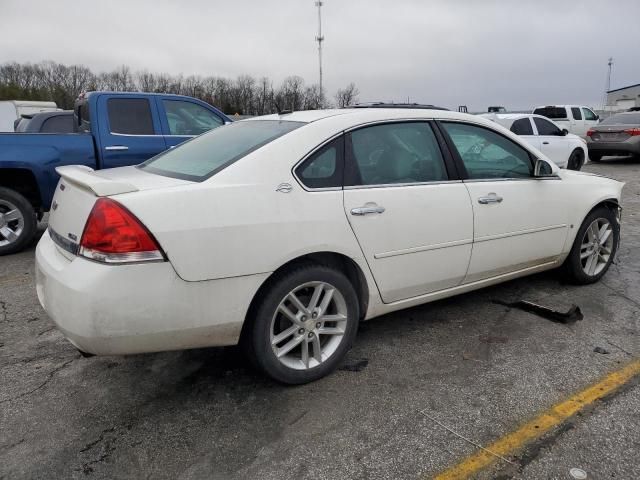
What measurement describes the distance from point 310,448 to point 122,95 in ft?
18.6

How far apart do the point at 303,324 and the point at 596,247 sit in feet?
10.1

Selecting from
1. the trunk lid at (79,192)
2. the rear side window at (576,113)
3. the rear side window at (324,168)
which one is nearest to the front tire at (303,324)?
the rear side window at (324,168)

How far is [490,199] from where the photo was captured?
353 centimetres

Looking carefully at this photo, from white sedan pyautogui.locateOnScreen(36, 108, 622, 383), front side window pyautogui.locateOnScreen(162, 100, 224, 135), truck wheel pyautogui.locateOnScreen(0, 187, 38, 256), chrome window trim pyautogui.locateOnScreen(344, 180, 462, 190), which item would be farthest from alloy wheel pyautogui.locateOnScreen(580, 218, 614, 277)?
truck wheel pyautogui.locateOnScreen(0, 187, 38, 256)

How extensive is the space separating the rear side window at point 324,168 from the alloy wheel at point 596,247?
259 cm

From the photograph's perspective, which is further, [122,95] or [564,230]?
[122,95]

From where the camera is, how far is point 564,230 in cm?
411

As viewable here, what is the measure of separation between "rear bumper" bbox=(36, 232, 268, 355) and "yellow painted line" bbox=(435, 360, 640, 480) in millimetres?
1233

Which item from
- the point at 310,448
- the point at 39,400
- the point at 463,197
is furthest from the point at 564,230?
the point at 39,400

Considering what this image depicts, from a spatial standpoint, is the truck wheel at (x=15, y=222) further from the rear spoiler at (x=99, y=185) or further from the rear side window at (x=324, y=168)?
the rear side window at (x=324, y=168)

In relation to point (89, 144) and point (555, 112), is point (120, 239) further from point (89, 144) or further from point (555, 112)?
point (555, 112)

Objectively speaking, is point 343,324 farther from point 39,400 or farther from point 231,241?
point 39,400

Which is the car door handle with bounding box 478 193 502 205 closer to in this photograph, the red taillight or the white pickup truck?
the red taillight

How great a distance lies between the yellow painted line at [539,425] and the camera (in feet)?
7.25
